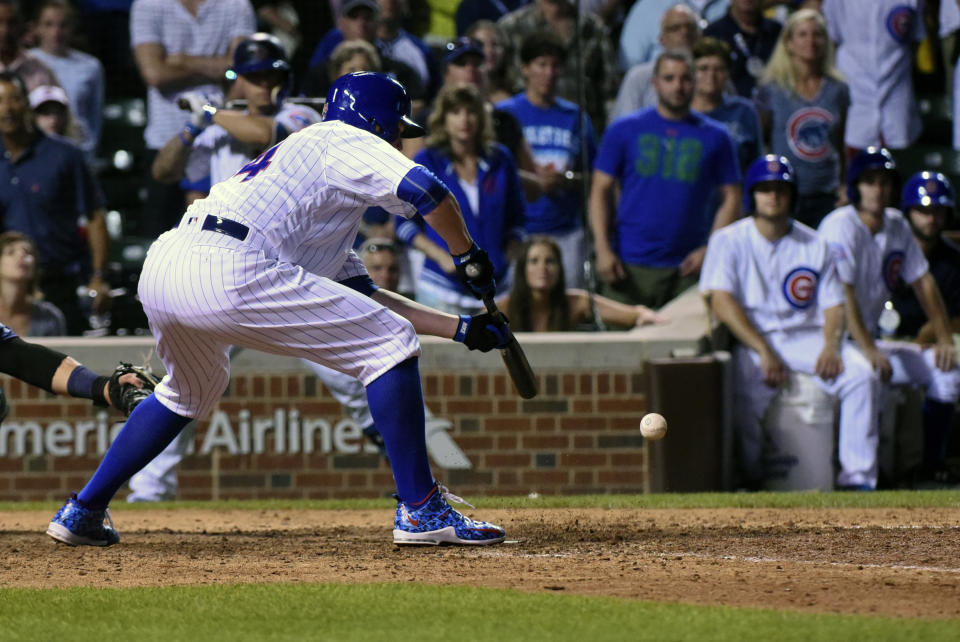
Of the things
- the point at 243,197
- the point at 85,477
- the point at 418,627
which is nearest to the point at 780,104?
the point at 85,477

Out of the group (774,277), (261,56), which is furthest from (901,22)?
(261,56)

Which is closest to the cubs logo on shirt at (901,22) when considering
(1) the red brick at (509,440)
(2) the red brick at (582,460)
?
(2) the red brick at (582,460)

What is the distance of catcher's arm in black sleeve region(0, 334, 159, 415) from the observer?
6.17 meters

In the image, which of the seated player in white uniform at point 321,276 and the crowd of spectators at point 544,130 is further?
the crowd of spectators at point 544,130

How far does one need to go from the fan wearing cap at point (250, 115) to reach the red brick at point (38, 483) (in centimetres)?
209

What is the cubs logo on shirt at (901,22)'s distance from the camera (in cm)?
1126

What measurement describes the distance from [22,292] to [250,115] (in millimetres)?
1852

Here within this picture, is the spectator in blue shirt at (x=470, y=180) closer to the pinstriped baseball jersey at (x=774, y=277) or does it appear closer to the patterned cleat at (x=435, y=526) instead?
the pinstriped baseball jersey at (x=774, y=277)

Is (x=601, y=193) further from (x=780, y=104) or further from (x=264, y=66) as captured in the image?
(x=264, y=66)

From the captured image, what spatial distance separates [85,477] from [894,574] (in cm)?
573

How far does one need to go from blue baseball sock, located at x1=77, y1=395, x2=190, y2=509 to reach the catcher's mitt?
0.23 m

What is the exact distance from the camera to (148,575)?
5227mm

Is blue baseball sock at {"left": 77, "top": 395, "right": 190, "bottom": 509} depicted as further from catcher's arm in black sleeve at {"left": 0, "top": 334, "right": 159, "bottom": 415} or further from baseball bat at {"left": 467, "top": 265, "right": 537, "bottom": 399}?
baseball bat at {"left": 467, "top": 265, "right": 537, "bottom": 399}

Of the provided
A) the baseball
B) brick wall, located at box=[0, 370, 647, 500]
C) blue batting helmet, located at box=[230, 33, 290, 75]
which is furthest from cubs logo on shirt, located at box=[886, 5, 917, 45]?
the baseball
